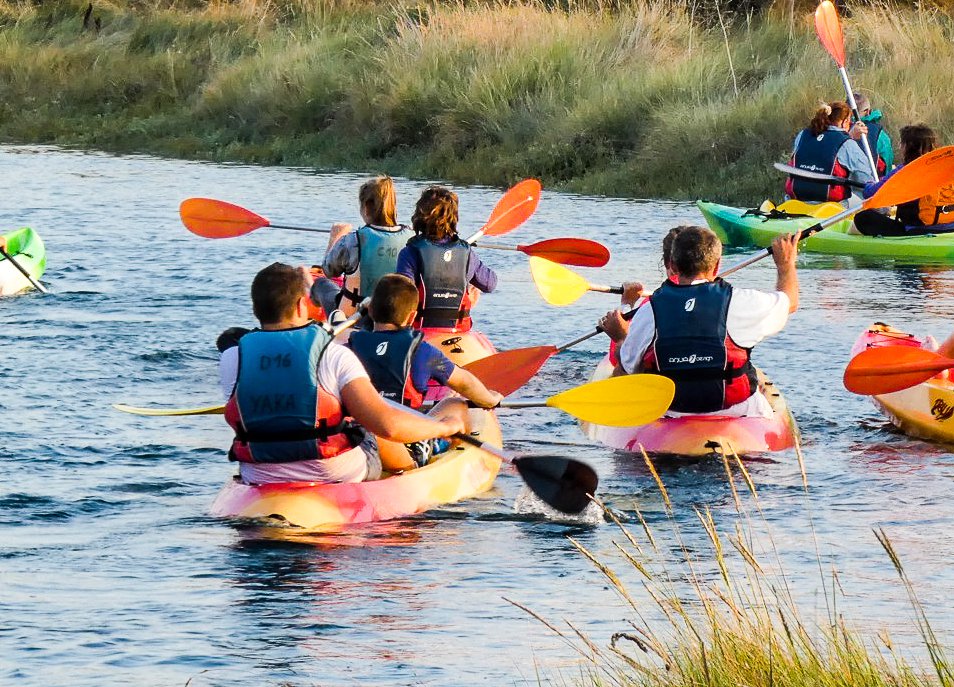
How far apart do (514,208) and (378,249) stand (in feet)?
5.55

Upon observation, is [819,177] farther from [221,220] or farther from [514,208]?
[221,220]

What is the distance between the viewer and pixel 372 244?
335 inches

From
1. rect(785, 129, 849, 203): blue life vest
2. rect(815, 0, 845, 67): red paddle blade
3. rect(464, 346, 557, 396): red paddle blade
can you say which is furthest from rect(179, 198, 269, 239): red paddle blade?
rect(815, 0, 845, 67): red paddle blade

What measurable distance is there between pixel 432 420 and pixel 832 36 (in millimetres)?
8942

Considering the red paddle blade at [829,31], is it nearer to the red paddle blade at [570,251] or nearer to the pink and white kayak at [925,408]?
the red paddle blade at [570,251]

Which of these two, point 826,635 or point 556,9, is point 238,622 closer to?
point 826,635

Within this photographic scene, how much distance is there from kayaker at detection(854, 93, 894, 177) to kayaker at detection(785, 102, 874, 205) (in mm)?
108

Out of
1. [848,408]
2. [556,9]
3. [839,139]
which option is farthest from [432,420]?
[556,9]

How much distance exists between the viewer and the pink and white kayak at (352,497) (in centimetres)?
603

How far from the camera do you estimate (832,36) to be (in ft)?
47.3

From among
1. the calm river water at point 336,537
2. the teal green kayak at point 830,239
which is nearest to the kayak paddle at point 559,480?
the calm river water at point 336,537

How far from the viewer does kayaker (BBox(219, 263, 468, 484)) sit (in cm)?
588

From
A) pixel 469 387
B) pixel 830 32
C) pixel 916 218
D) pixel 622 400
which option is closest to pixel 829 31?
pixel 830 32

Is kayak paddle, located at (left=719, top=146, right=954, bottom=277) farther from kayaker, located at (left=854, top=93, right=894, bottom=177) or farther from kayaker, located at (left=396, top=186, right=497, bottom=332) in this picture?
kayaker, located at (left=854, top=93, right=894, bottom=177)
